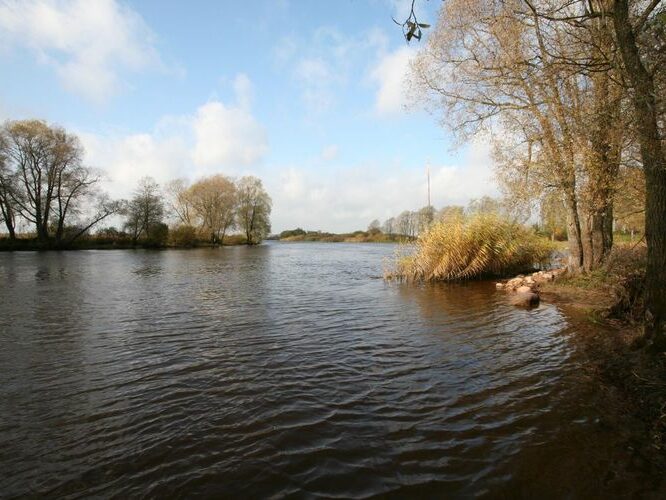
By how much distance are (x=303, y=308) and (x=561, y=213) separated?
1126 centimetres

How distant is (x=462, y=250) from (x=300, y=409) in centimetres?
1409

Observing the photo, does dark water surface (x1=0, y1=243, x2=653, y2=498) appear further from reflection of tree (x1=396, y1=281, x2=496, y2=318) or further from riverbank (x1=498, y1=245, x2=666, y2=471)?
reflection of tree (x1=396, y1=281, x2=496, y2=318)

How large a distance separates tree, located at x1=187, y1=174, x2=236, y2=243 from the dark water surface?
5913cm

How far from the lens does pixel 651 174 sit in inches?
242

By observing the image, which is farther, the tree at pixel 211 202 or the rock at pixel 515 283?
the tree at pixel 211 202

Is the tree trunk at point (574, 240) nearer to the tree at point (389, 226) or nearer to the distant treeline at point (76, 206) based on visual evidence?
the distant treeline at point (76, 206)

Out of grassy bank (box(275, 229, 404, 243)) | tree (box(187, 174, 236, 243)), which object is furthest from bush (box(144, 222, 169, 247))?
grassy bank (box(275, 229, 404, 243))

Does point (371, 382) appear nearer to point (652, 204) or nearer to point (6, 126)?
point (652, 204)

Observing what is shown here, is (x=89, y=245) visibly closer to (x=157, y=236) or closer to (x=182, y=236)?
(x=157, y=236)

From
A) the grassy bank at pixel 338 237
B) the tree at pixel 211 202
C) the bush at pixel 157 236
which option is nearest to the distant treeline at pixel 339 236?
the grassy bank at pixel 338 237

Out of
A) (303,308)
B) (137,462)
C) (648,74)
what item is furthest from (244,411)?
(648,74)

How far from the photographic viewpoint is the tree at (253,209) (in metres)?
77.7

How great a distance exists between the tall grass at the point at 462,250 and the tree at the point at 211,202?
5439 cm

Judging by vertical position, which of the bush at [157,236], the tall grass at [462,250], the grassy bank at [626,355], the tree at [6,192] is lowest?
the grassy bank at [626,355]
